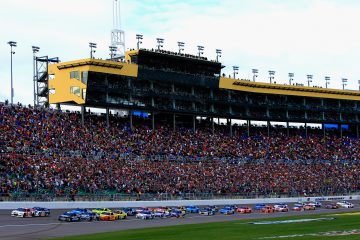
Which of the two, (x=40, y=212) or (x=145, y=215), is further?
(x=145, y=215)

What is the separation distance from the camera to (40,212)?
61969 millimetres

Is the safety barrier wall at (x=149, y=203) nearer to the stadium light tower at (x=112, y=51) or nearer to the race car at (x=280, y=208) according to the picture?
the race car at (x=280, y=208)

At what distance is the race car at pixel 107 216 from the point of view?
63312 millimetres

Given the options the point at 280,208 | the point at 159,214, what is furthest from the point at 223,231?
the point at 280,208

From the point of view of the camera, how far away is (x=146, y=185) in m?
82.3

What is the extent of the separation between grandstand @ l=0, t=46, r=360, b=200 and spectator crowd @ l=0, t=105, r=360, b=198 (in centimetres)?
20

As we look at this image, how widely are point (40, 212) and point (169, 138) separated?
42.4m

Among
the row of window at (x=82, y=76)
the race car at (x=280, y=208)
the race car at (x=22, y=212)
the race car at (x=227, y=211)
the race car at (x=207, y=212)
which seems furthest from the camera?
the row of window at (x=82, y=76)

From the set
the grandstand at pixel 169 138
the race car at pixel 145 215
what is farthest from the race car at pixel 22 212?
the race car at pixel 145 215

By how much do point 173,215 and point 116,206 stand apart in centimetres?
884

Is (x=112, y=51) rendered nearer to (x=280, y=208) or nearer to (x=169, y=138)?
(x=169, y=138)

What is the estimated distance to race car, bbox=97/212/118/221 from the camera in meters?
63.3

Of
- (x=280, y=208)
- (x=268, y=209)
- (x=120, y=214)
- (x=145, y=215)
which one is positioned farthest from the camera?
(x=280, y=208)

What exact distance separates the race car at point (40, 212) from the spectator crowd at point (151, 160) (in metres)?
5.83
